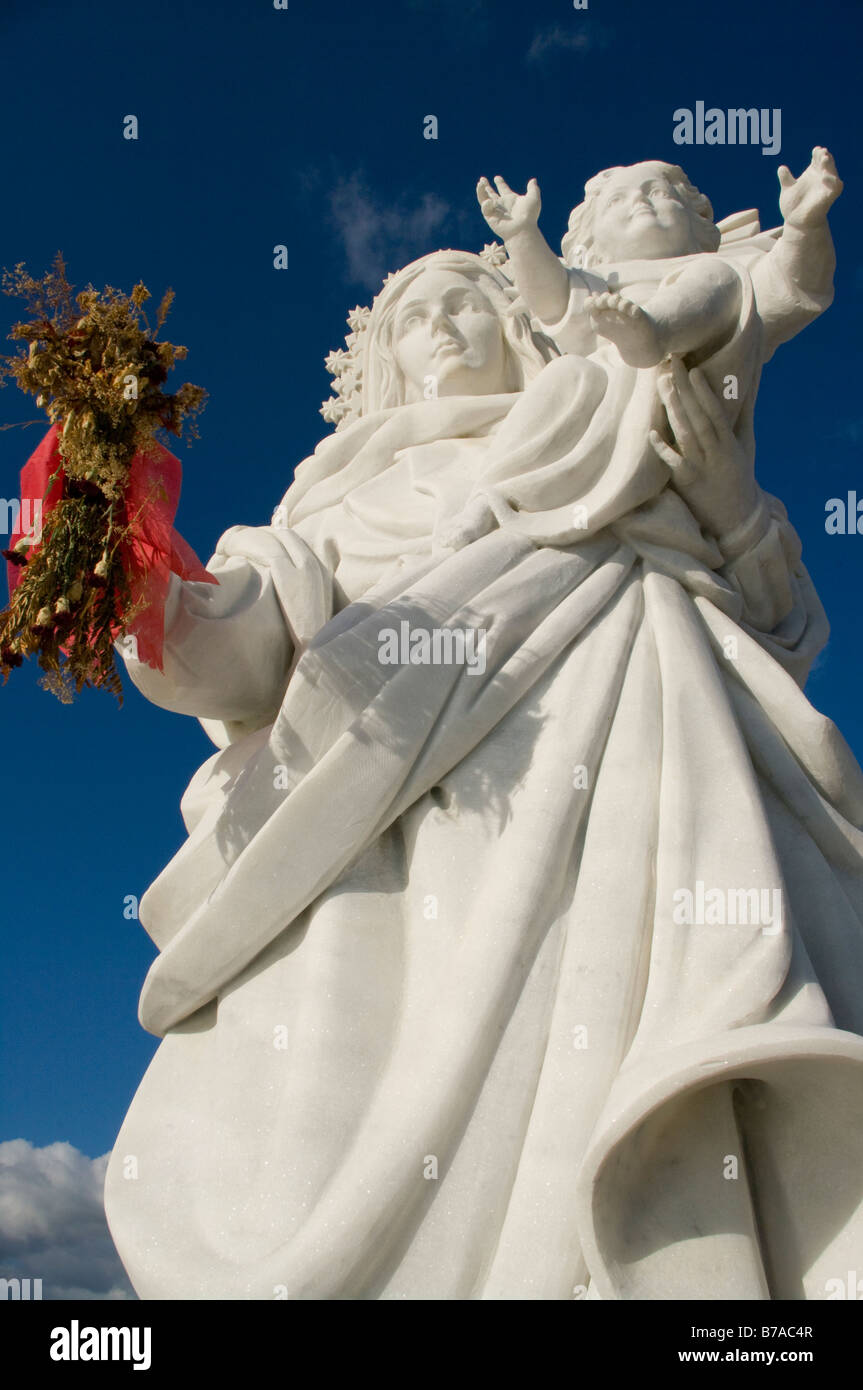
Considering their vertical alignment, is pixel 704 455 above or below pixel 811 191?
below

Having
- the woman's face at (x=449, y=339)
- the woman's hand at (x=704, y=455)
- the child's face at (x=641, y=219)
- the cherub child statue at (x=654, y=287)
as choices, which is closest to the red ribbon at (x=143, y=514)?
the cherub child statue at (x=654, y=287)

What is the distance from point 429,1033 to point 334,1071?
350mm

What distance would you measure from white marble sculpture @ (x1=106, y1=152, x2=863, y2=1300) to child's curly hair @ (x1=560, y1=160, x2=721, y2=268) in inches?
23.4

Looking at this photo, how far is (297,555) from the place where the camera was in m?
6.52

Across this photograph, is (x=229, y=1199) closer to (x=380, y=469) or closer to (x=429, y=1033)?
(x=429, y=1033)

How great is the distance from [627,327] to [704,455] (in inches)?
32.6

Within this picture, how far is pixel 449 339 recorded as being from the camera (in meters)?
7.56

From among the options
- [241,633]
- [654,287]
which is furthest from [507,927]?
[654,287]

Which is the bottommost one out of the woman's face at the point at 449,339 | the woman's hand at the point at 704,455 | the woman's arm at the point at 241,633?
the woman's arm at the point at 241,633

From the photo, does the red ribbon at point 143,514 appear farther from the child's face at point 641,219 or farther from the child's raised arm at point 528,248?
the child's face at point 641,219

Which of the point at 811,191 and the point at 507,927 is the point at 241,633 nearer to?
the point at 507,927

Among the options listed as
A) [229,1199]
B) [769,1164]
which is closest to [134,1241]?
[229,1199]

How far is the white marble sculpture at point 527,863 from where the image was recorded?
181 inches

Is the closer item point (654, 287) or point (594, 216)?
point (654, 287)
